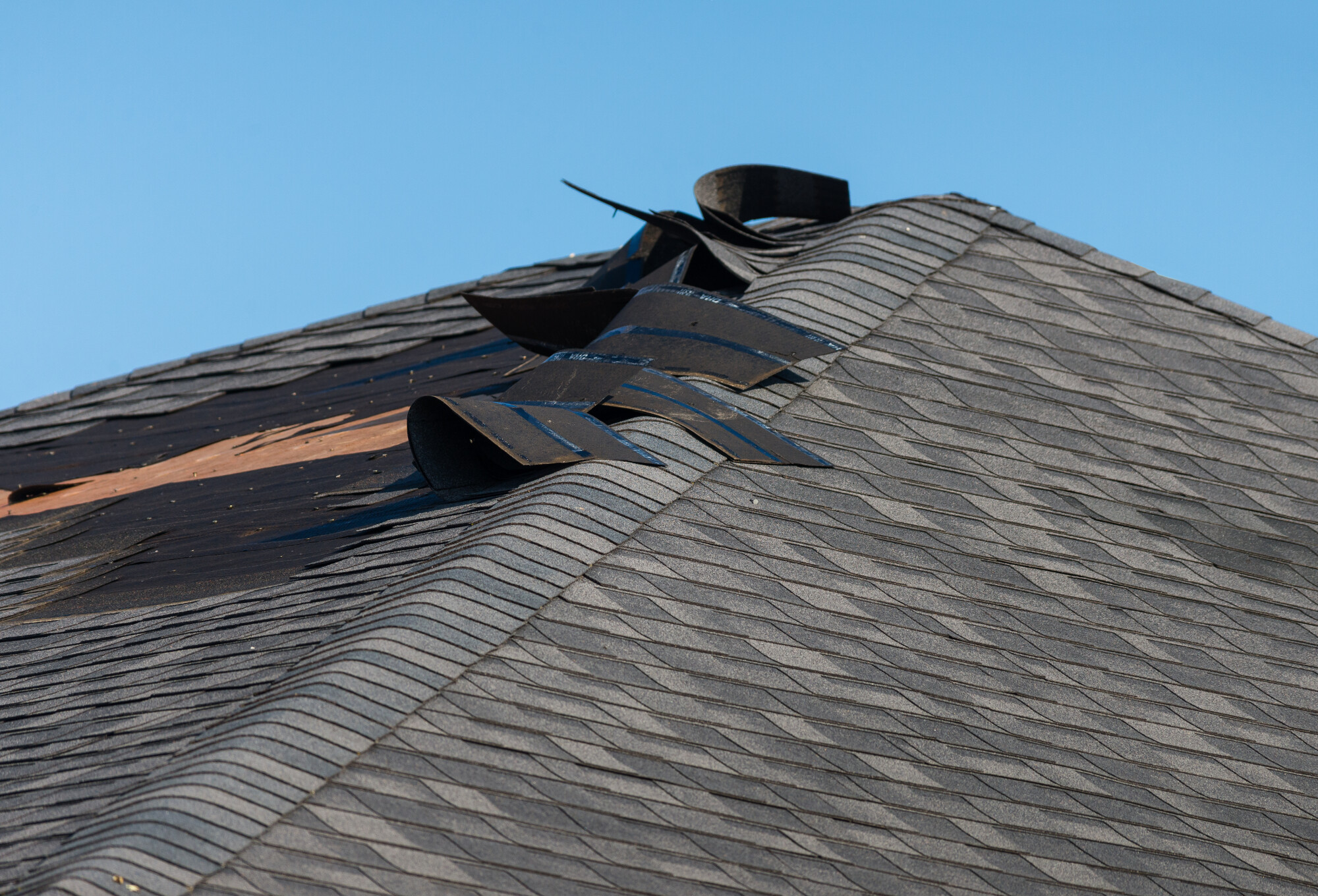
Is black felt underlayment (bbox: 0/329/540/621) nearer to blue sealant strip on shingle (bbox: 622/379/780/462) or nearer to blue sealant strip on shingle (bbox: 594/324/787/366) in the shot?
blue sealant strip on shingle (bbox: 622/379/780/462)

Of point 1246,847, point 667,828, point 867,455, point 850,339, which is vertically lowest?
point 1246,847

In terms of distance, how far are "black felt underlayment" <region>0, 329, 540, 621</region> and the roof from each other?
0.07m

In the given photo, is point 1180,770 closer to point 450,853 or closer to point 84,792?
point 450,853

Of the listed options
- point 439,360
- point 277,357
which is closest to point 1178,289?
point 439,360

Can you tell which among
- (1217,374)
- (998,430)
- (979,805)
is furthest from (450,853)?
(1217,374)

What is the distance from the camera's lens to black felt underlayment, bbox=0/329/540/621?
8.16m

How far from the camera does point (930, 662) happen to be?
660 centimetres

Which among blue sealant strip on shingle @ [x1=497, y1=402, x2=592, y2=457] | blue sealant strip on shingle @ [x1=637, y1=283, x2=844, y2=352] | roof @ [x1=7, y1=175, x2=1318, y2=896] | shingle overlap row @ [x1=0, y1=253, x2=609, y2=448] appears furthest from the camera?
shingle overlap row @ [x1=0, y1=253, x2=609, y2=448]

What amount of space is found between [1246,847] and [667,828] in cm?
267

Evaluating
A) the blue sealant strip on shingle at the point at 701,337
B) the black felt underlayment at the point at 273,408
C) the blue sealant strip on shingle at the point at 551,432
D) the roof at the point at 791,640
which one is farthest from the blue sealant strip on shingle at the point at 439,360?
the blue sealant strip on shingle at the point at 551,432

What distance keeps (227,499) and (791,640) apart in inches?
199

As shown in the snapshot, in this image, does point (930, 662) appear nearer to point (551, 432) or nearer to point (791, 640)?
point (791, 640)

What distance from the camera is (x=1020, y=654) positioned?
6852 millimetres

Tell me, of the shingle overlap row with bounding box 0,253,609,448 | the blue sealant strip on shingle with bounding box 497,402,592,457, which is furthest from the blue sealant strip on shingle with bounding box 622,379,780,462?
the shingle overlap row with bounding box 0,253,609,448
